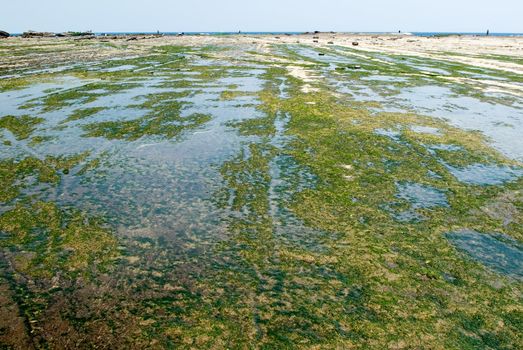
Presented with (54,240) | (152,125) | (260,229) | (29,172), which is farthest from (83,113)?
(260,229)

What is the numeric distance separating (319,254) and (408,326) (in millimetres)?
2287

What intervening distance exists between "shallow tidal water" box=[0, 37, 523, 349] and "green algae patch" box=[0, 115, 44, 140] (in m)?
0.13

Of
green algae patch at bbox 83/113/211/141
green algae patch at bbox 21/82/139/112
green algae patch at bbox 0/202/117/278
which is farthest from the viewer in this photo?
green algae patch at bbox 21/82/139/112

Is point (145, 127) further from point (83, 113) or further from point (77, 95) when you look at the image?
point (77, 95)

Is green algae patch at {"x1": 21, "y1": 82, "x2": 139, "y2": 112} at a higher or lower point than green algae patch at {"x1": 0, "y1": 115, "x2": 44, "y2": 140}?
higher

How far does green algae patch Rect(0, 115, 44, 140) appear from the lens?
15.8 m

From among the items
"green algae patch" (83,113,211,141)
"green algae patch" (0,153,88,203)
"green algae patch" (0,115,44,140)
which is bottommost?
"green algae patch" (0,153,88,203)

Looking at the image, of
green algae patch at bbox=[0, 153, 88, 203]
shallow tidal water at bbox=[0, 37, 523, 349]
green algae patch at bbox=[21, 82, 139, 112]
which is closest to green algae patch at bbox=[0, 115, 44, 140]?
shallow tidal water at bbox=[0, 37, 523, 349]

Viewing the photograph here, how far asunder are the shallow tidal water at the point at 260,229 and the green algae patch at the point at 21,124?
13 cm

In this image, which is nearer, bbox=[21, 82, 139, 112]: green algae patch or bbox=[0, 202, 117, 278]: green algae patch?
bbox=[0, 202, 117, 278]: green algae patch

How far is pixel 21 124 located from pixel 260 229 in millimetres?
13885

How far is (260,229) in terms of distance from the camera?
880 cm

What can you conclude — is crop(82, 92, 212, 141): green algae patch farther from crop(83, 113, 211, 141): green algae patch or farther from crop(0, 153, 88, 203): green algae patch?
crop(0, 153, 88, 203): green algae patch

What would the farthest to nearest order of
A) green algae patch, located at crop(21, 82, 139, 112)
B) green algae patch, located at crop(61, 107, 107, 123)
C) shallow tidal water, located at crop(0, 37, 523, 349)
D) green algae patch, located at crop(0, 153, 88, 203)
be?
1. green algae patch, located at crop(21, 82, 139, 112)
2. green algae patch, located at crop(61, 107, 107, 123)
3. green algae patch, located at crop(0, 153, 88, 203)
4. shallow tidal water, located at crop(0, 37, 523, 349)
